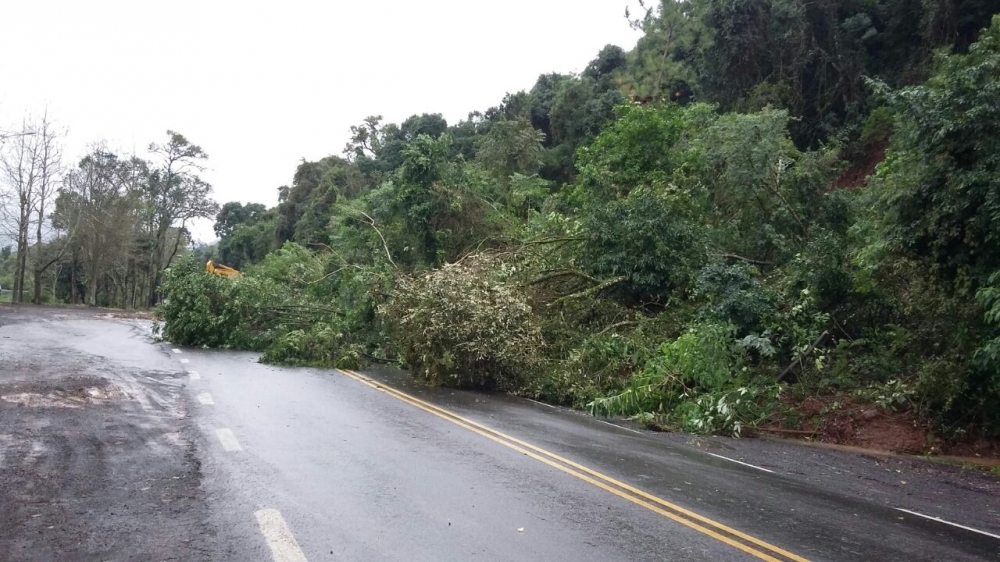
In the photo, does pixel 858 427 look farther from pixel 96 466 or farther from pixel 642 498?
pixel 96 466

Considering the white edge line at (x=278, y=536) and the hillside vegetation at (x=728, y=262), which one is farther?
the hillside vegetation at (x=728, y=262)

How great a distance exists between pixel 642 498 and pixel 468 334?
8.04m

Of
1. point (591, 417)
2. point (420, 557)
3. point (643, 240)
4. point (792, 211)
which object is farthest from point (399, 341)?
point (420, 557)

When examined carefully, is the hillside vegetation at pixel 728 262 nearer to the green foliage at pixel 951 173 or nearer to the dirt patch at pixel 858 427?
the green foliage at pixel 951 173

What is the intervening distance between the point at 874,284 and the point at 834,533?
7.68 meters

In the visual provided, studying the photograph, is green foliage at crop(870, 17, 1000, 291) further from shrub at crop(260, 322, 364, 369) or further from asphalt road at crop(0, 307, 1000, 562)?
shrub at crop(260, 322, 364, 369)

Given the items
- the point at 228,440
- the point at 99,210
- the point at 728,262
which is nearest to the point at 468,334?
the point at 228,440

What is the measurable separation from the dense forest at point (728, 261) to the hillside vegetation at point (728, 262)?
0.18ft

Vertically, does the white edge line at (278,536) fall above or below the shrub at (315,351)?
below

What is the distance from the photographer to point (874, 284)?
1266 cm

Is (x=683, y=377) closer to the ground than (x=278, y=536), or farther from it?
farther from it

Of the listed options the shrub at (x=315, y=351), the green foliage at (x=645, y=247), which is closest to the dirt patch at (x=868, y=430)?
the green foliage at (x=645, y=247)

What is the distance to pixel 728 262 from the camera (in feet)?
61.6

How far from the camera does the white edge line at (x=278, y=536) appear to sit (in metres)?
4.85
